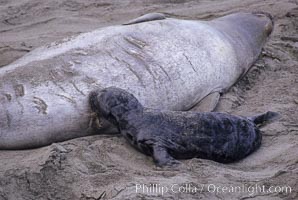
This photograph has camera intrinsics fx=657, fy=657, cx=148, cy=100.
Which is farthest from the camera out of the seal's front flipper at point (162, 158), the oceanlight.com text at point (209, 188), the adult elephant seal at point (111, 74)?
the adult elephant seal at point (111, 74)

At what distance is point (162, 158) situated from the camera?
390 cm

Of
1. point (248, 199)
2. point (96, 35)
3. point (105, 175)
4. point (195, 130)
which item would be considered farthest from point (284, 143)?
point (96, 35)

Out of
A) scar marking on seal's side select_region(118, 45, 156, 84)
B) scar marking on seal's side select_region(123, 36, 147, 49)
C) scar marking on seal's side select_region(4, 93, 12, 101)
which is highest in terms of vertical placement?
scar marking on seal's side select_region(123, 36, 147, 49)

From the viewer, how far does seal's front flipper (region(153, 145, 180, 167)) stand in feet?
12.7

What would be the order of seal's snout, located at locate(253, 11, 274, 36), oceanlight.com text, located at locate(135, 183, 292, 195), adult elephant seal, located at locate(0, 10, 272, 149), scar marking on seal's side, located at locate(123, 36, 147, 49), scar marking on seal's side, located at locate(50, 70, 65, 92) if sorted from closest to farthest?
oceanlight.com text, located at locate(135, 183, 292, 195)
adult elephant seal, located at locate(0, 10, 272, 149)
scar marking on seal's side, located at locate(50, 70, 65, 92)
scar marking on seal's side, located at locate(123, 36, 147, 49)
seal's snout, located at locate(253, 11, 274, 36)

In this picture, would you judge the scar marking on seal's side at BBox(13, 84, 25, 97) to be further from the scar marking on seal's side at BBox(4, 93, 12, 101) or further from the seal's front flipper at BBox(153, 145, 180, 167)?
the seal's front flipper at BBox(153, 145, 180, 167)

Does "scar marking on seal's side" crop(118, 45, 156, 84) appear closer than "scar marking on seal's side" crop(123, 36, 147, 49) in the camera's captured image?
Yes

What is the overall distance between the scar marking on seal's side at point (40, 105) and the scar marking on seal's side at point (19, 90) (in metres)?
0.09

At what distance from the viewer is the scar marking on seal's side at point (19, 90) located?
4.21 meters

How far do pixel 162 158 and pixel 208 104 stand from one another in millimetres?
1057

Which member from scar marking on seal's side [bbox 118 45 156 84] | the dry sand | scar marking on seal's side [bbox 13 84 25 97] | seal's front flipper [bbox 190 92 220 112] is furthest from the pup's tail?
scar marking on seal's side [bbox 13 84 25 97]

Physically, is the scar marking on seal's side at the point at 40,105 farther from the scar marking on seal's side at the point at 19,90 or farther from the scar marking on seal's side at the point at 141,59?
the scar marking on seal's side at the point at 141,59

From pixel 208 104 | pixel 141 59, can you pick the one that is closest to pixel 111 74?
pixel 141 59

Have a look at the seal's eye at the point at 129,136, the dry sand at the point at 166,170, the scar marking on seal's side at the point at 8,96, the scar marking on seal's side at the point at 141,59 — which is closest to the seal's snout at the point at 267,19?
the dry sand at the point at 166,170
